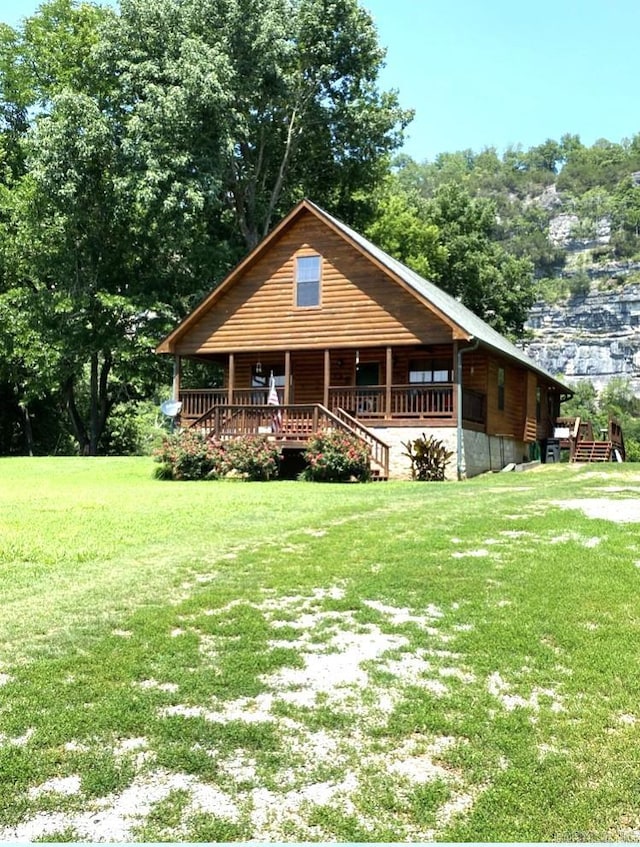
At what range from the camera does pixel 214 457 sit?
63.1 ft

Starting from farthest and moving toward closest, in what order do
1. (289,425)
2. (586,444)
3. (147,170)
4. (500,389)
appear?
(586,444) < (147,170) < (500,389) < (289,425)

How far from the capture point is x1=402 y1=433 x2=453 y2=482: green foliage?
1922 centimetres

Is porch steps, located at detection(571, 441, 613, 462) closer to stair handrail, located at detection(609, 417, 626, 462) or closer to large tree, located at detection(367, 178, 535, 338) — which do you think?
stair handrail, located at detection(609, 417, 626, 462)

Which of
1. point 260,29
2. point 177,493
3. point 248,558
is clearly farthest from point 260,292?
point 248,558

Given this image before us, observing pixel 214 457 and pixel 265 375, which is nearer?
pixel 214 457

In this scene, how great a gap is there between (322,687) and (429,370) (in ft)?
65.9

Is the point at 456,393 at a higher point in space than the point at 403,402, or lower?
higher

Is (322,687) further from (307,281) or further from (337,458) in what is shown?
(307,281)

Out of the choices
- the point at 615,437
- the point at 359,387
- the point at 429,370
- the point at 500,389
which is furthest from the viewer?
the point at 615,437

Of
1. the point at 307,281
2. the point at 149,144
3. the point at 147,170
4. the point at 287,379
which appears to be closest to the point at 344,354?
the point at 287,379

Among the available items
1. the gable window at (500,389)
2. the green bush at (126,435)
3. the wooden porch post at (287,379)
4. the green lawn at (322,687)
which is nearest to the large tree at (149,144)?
the green bush at (126,435)

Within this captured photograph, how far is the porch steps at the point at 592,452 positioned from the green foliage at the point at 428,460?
1426cm

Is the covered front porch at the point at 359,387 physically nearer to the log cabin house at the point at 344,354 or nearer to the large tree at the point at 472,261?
the log cabin house at the point at 344,354

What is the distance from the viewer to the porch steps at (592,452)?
31.8 m
